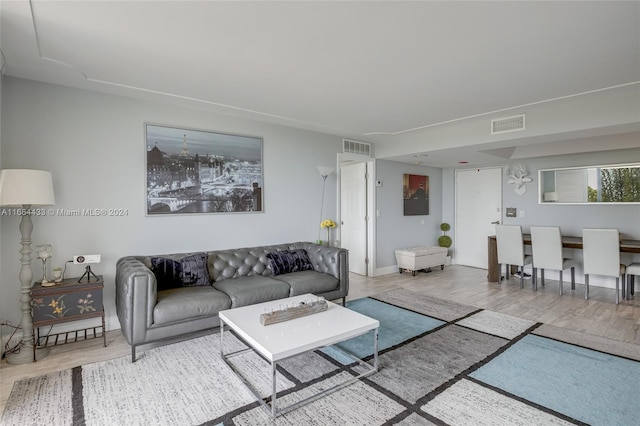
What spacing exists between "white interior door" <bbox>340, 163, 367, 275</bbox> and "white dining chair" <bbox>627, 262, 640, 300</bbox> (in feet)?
11.9

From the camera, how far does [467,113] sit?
4.02 meters

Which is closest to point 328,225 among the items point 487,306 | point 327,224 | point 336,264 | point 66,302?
point 327,224

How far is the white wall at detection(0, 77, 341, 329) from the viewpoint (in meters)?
2.93

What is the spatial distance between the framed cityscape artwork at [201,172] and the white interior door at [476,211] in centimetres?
457

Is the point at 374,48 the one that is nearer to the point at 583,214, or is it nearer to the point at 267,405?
the point at 267,405

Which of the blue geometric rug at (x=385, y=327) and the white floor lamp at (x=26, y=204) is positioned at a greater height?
Answer: the white floor lamp at (x=26, y=204)

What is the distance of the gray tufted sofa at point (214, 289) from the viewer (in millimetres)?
2678

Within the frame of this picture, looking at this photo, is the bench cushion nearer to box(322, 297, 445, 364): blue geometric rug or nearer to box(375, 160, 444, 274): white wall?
box(375, 160, 444, 274): white wall

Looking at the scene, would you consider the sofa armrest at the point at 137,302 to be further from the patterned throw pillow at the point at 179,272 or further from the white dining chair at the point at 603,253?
the white dining chair at the point at 603,253

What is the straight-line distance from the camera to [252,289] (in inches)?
127

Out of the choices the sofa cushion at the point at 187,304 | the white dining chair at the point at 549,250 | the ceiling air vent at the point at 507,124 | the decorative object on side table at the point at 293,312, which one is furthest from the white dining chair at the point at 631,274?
the sofa cushion at the point at 187,304

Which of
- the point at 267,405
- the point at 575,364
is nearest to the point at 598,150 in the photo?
the point at 575,364

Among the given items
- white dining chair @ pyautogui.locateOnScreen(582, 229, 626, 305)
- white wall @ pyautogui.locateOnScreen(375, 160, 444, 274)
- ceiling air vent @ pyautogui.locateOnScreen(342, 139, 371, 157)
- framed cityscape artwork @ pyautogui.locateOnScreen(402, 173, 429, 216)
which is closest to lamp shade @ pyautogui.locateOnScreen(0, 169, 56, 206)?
ceiling air vent @ pyautogui.locateOnScreen(342, 139, 371, 157)

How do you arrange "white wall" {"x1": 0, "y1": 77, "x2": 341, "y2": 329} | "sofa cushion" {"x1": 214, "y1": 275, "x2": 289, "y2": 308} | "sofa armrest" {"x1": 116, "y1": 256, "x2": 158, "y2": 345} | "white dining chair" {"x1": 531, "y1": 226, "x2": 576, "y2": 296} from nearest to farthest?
"sofa armrest" {"x1": 116, "y1": 256, "x2": 158, "y2": 345} < "white wall" {"x1": 0, "y1": 77, "x2": 341, "y2": 329} < "sofa cushion" {"x1": 214, "y1": 275, "x2": 289, "y2": 308} < "white dining chair" {"x1": 531, "y1": 226, "x2": 576, "y2": 296}
